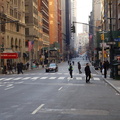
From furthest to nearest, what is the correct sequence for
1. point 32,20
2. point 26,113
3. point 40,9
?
point 40,9
point 32,20
point 26,113

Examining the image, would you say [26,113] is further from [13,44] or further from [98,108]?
[13,44]

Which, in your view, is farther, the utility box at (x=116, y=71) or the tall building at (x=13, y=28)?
the tall building at (x=13, y=28)

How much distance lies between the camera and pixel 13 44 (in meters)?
76.6

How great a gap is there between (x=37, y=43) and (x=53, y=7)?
2324 inches

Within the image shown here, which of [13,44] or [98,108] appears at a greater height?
[13,44]

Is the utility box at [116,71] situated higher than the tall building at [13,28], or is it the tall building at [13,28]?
the tall building at [13,28]

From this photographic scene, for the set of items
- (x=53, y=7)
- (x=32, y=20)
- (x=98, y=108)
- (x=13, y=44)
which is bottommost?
(x=98, y=108)

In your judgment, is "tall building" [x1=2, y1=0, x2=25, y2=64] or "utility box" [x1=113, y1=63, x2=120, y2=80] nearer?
"utility box" [x1=113, y1=63, x2=120, y2=80]

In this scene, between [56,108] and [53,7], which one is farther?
[53,7]

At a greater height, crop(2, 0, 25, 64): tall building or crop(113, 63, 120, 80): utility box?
crop(2, 0, 25, 64): tall building

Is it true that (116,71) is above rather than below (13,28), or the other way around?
below

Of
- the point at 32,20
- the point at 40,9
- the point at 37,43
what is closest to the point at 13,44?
the point at 32,20

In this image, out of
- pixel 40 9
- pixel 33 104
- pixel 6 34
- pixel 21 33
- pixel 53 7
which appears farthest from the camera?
pixel 53 7

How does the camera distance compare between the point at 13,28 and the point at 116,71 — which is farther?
the point at 13,28
